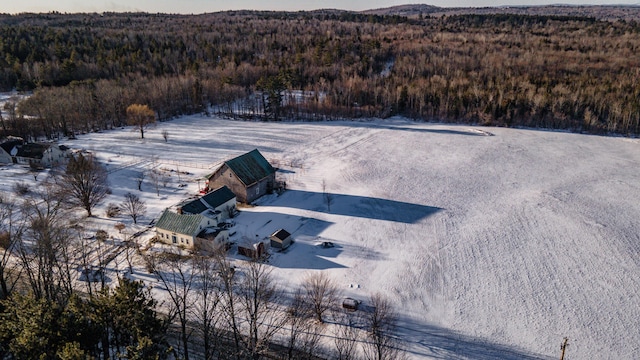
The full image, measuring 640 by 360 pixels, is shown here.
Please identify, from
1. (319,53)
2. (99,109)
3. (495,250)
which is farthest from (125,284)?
(319,53)

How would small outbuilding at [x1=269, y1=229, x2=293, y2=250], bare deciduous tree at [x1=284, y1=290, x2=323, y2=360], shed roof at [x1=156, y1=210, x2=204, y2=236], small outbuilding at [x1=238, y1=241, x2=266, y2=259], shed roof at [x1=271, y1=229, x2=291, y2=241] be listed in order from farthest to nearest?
shed roof at [x1=271, y1=229, x2=291, y2=241] → small outbuilding at [x1=269, y1=229, x2=293, y2=250] → shed roof at [x1=156, y1=210, x2=204, y2=236] → small outbuilding at [x1=238, y1=241, x2=266, y2=259] → bare deciduous tree at [x1=284, y1=290, x2=323, y2=360]

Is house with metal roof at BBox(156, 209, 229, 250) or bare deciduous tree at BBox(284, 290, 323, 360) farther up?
house with metal roof at BBox(156, 209, 229, 250)

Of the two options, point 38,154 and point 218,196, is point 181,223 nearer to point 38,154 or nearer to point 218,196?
point 218,196

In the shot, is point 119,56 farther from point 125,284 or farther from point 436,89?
point 125,284

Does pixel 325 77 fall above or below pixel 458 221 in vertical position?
above

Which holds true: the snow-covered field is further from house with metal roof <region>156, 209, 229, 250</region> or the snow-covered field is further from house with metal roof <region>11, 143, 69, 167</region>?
house with metal roof <region>156, 209, 229, 250</region>

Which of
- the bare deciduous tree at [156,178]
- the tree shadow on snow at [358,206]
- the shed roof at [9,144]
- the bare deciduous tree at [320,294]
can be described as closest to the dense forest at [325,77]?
the shed roof at [9,144]

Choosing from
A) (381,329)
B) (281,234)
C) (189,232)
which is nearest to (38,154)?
(189,232)

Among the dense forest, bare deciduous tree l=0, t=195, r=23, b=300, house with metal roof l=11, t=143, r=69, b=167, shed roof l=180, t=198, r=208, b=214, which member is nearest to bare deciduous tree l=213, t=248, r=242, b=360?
shed roof l=180, t=198, r=208, b=214

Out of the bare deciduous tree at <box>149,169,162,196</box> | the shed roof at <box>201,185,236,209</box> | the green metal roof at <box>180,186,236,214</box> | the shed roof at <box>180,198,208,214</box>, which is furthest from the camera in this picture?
the bare deciduous tree at <box>149,169,162,196</box>
